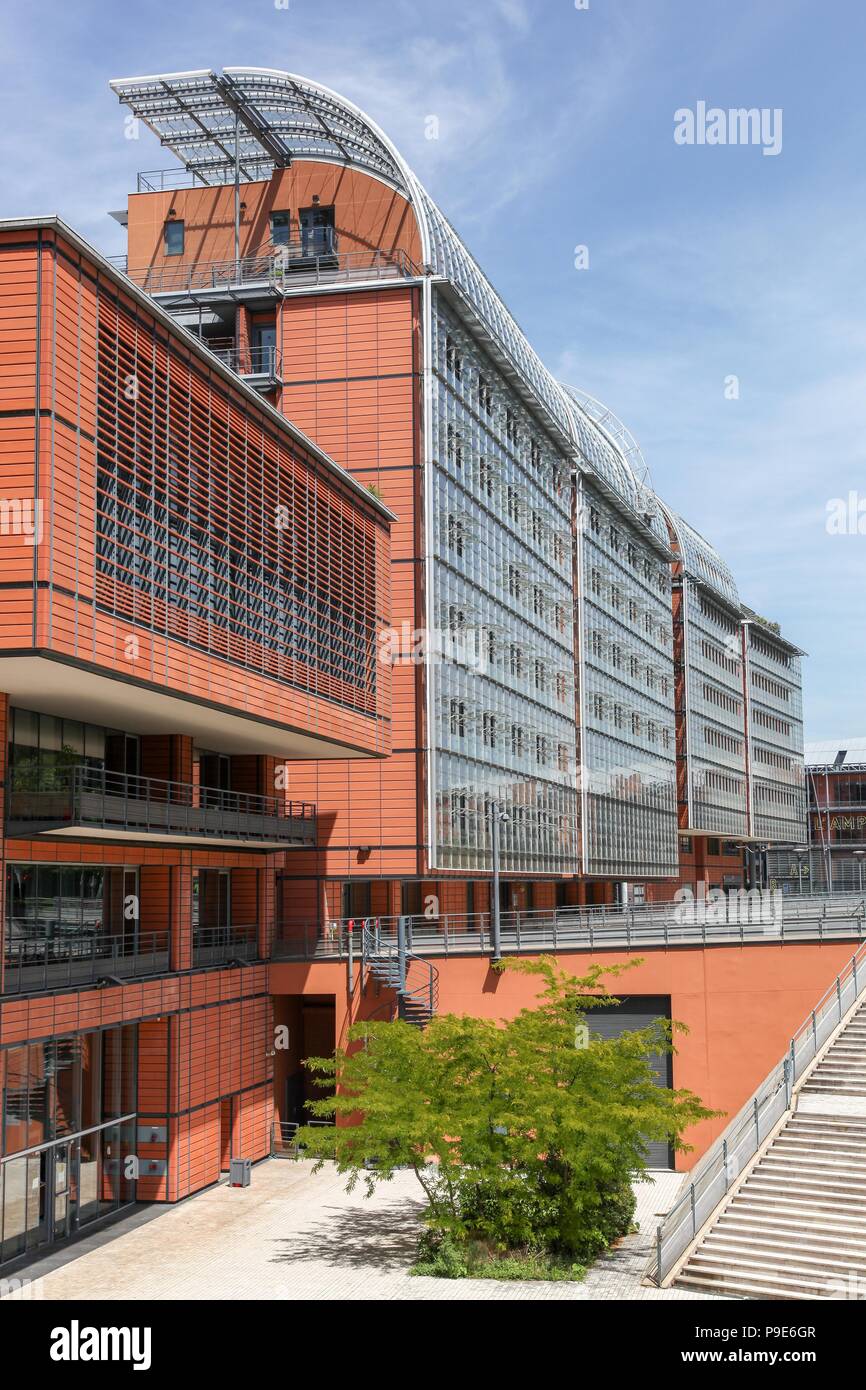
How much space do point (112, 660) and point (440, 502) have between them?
75.9 feet

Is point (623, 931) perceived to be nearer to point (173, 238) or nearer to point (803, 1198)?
point (803, 1198)

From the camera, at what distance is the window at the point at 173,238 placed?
168 ft

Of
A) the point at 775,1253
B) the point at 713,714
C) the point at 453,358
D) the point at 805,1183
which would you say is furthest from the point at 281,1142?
the point at 713,714

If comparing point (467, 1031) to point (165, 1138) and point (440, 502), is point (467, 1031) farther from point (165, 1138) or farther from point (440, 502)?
point (440, 502)

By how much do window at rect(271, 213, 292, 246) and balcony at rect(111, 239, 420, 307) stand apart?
62cm

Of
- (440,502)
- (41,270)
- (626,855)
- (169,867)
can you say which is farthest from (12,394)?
(626,855)

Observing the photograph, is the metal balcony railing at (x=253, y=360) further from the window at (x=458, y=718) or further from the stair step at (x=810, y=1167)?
the stair step at (x=810, y=1167)

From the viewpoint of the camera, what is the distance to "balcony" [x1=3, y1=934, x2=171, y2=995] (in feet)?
89.5

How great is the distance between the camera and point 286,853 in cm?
4450

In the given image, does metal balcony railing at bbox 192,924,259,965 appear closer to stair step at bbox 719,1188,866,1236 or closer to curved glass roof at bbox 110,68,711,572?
stair step at bbox 719,1188,866,1236

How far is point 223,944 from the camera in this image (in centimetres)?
3806

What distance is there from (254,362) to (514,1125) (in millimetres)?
29816

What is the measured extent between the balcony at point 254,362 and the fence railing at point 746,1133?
25953 mm

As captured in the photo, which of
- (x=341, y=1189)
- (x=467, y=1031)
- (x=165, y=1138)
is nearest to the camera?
(x=467, y=1031)
